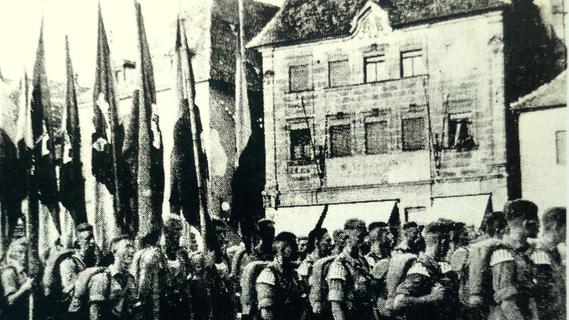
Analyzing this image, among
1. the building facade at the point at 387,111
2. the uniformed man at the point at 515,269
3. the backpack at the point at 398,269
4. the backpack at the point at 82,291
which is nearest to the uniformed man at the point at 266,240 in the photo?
the building facade at the point at 387,111

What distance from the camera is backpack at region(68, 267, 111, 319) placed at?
610 cm

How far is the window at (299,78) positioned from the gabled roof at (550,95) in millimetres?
1757

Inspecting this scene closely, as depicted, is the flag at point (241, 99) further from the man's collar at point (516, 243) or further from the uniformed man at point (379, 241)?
the man's collar at point (516, 243)

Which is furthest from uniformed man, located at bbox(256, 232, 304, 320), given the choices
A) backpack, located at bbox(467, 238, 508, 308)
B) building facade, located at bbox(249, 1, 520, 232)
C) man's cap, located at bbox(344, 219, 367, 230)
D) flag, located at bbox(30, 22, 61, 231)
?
flag, located at bbox(30, 22, 61, 231)

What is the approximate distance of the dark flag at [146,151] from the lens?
729cm

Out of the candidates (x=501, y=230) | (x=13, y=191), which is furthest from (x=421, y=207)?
(x=13, y=191)

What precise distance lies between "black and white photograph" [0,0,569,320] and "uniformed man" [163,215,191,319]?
2 centimetres

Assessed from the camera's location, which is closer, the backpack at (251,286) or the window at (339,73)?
the backpack at (251,286)

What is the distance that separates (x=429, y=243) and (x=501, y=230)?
550 millimetres

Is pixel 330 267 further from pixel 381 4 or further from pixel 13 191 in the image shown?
pixel 13 191

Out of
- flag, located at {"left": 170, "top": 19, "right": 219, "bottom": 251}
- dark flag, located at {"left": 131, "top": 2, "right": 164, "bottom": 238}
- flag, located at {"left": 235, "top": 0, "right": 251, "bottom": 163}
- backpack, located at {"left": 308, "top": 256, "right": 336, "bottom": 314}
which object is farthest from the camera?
dark flag, located at {"left": 131, "top": 2, "right": 164, "bottom": 238}

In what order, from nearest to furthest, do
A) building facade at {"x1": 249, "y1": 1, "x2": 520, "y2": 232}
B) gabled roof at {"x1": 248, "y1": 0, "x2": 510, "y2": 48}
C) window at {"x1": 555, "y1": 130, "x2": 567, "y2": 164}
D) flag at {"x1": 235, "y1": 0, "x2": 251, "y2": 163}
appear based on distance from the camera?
window at {"x1": 555, "y1": 130, "x2": 567, "y2": 164}, building facade at {"x1": 249, "y1": 1, "x2": 520, "y2": 232}, gabled roof at {"x1": 248, "y1": 0, "x2": 510, "y2": 48}, flag at {"x1": 235, "y1": 0, "x2": 251, "y2": 163}

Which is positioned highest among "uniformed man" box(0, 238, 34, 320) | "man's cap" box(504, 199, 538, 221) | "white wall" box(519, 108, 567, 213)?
"white wall" box(519, 108, 567, 213)

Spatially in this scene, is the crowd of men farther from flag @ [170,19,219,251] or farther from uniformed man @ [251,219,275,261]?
flag @ [170,19,219,251]
